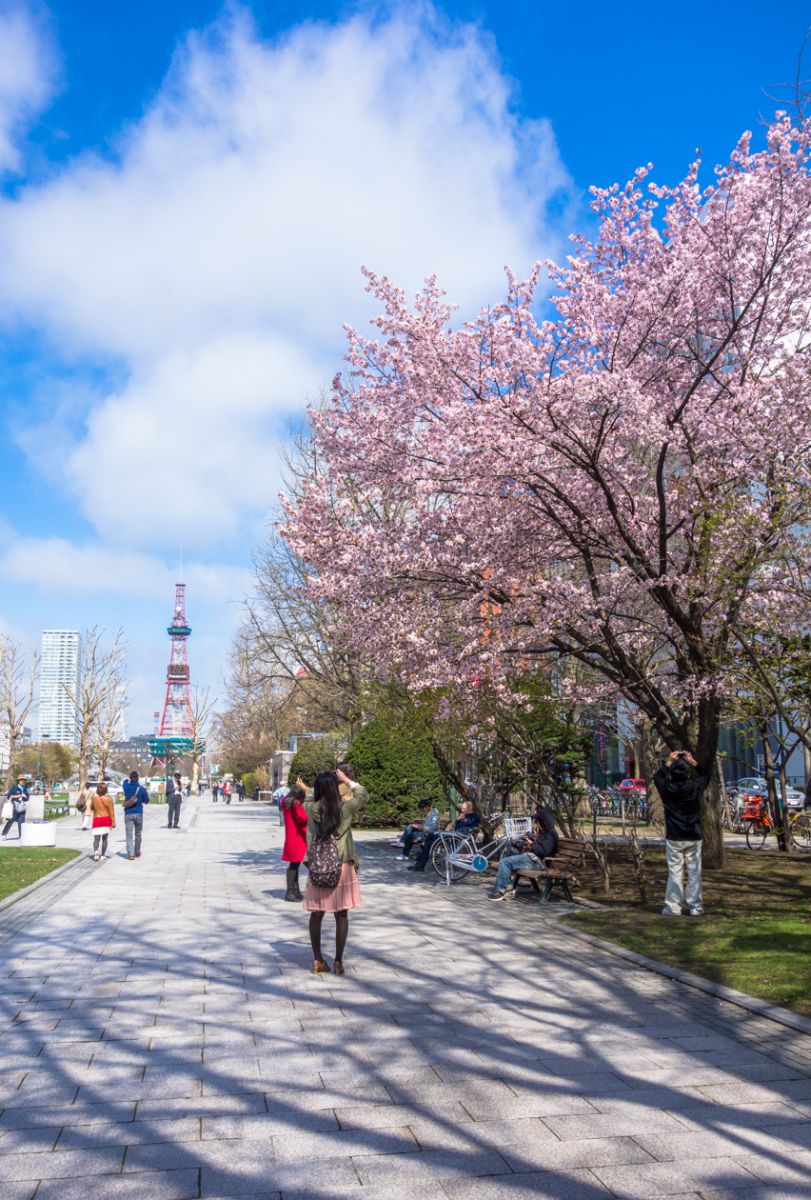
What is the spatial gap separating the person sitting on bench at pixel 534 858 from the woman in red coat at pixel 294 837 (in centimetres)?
266

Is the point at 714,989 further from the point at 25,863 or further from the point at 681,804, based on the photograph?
the point at 25,863

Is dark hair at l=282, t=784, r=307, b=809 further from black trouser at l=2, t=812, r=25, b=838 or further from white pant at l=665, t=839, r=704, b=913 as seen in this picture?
black trouser at l=2, t=812, r=25, b=838

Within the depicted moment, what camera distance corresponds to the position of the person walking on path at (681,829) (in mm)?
11633

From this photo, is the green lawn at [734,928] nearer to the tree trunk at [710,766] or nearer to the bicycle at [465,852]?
the tree trunk at [710,766]

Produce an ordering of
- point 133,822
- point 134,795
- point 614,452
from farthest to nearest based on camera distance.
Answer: point 134,795, point 133,822, point 614,452

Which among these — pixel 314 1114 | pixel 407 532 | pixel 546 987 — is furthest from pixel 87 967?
pixel 407 532

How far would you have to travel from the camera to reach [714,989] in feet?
26.5

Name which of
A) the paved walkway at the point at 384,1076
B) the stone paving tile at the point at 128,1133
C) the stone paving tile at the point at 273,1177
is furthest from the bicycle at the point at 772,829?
the stone paving tile at the point at 273,1177

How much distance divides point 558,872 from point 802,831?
9.98 metres

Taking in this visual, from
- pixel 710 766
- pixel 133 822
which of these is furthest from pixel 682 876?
pixel 133 822

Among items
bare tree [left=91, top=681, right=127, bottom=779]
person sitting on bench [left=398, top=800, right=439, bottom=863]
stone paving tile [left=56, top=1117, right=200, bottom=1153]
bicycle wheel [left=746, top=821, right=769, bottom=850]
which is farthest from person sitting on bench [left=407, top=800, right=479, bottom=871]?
bare tree [left=91, top=681, right=127, bottom=779]

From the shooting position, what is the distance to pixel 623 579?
13727 mm

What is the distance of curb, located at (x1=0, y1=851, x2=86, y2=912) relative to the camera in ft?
44.4

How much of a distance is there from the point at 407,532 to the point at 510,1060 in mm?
9358
